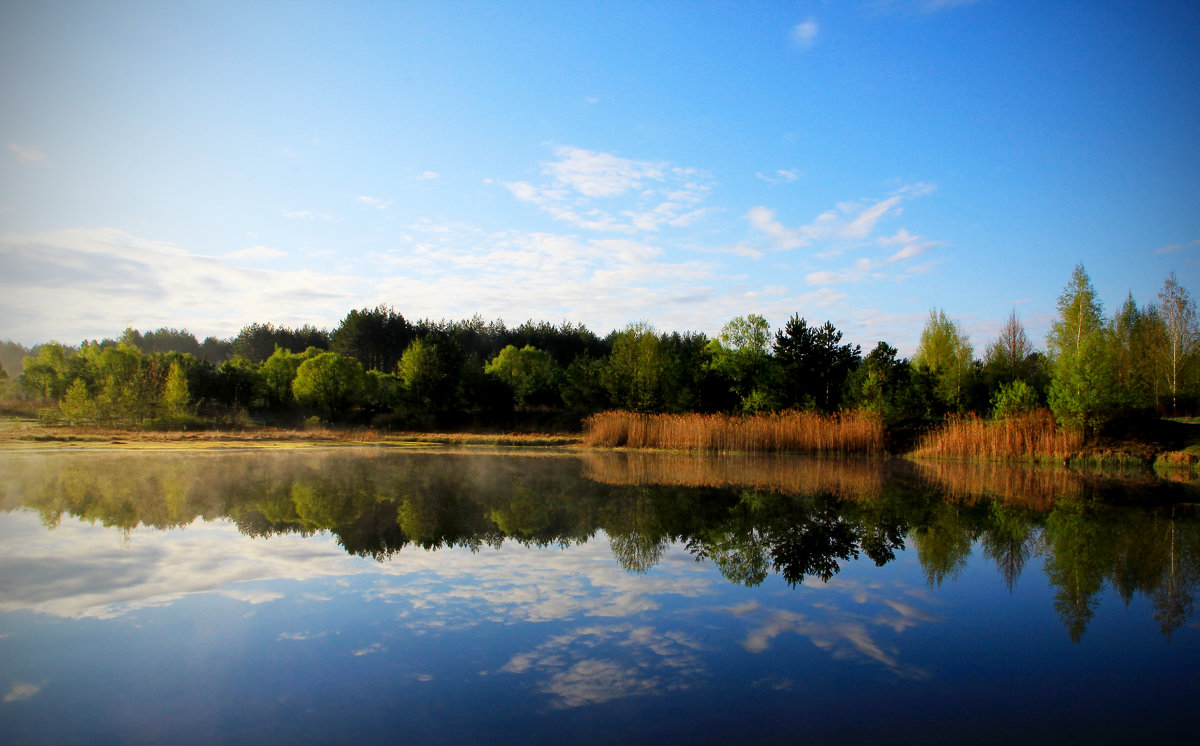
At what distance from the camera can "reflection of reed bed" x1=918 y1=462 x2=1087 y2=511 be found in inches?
522

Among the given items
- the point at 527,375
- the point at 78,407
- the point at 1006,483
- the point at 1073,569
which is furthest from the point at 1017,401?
the point at 78,407

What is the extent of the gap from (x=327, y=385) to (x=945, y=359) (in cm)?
4128

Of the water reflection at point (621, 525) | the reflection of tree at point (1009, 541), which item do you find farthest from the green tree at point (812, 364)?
the reflection of tree at point (1009, 541)

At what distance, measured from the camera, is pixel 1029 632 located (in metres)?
5.23

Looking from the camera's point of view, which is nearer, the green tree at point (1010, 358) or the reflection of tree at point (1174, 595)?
the reflection of tree at point (1174, 595)

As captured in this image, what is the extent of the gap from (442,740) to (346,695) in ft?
2.76

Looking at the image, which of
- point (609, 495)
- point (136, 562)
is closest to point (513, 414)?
point (609, 495)

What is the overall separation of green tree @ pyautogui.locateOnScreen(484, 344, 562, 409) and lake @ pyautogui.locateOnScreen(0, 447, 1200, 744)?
37.4 metres

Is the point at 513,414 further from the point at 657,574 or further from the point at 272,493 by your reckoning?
the point at 657,574

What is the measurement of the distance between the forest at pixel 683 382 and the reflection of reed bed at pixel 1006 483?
4.74m

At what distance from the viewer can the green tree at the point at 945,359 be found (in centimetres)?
3991

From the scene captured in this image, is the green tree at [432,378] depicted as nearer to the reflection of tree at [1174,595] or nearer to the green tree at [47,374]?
the green tree at [47,374]

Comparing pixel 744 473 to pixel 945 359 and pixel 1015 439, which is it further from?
pixel 945 359

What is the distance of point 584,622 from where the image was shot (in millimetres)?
5180
